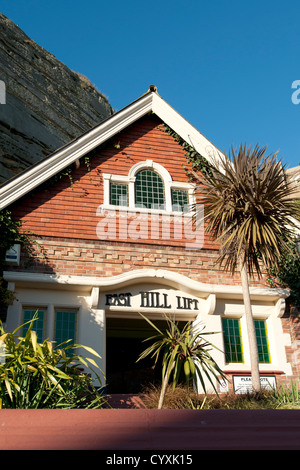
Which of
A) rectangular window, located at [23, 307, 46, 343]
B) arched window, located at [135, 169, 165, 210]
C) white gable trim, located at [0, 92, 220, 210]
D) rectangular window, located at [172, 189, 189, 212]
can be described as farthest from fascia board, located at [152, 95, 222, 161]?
rectangular window, located at [23, 307, 46, 343]

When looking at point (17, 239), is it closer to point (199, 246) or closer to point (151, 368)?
point (199, 246)

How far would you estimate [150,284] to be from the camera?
13.4 meters

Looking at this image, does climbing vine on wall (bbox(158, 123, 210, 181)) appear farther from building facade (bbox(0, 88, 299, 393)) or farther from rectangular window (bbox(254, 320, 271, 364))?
rectangular window (bbox(254, 320, 271, 364))

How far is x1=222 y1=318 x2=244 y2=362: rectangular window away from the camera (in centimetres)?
1327

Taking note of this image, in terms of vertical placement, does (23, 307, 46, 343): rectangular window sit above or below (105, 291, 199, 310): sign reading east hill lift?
below

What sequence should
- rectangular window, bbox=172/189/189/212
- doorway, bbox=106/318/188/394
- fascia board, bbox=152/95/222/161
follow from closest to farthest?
1. rectangular window, bbox=172/189/189/212
2. fascia board, bbox=152/95/222/161
3. doorway, bbox=106/318/188/394

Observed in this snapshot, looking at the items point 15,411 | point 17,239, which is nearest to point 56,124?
point 17,239

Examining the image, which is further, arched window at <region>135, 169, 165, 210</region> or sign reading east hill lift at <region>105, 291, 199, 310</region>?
arched window at <region>135, 169, 165, 210</region>

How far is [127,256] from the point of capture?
13609 mm

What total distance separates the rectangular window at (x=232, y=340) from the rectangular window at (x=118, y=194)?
4.30 metres

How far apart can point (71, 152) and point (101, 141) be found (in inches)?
38.5

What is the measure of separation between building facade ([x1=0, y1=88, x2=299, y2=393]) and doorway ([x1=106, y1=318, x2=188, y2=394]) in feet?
5.57

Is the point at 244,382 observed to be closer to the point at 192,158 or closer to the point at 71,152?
the point at 192,158
